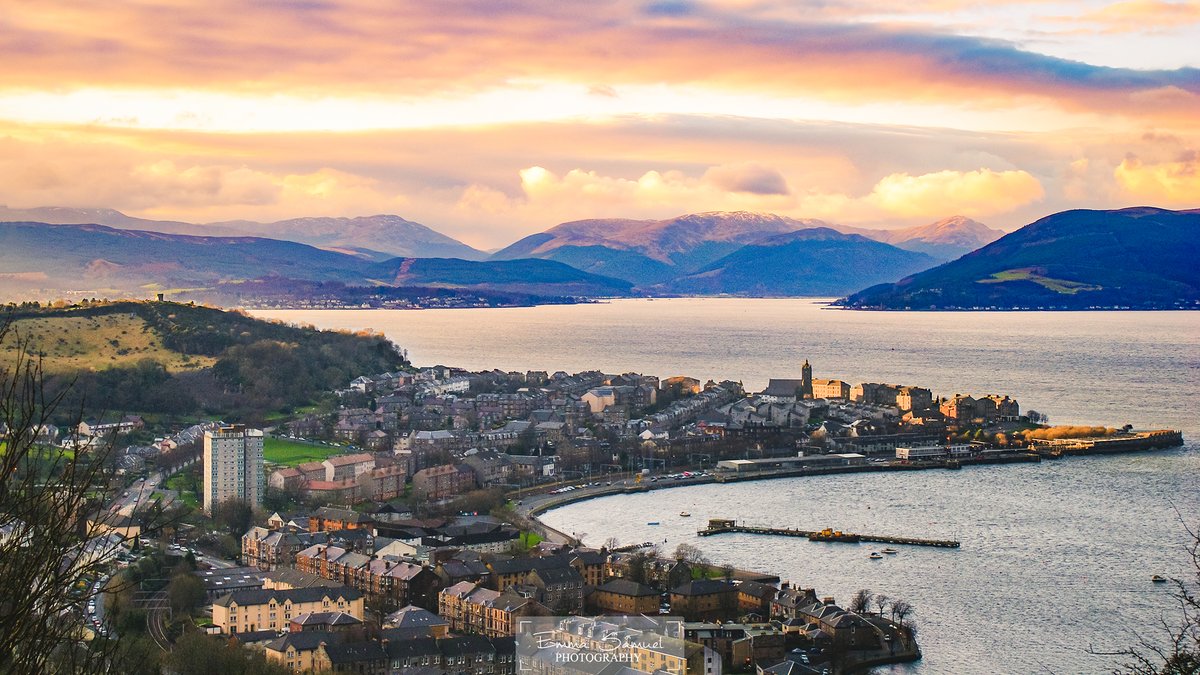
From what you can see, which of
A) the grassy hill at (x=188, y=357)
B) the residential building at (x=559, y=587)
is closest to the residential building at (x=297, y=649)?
the residential building at (x=559, y=587)

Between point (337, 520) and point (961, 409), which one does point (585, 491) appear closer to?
point (337, 520)

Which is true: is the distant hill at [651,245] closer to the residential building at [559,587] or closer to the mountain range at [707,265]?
the mountain range at [707,265]

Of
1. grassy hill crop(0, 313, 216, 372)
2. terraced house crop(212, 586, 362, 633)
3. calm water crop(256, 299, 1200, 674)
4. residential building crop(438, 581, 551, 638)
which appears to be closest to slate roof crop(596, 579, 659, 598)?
residential building crop(438, 581, 551, 638)

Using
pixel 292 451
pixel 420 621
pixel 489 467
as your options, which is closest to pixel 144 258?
pixel 292 451

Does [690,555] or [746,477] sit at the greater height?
[690,555]

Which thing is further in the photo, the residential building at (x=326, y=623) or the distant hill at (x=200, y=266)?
the distant hill at (x=200, y=266)

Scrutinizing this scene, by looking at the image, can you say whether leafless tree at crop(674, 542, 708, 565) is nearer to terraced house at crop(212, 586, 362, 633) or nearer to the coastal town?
the coastal town
